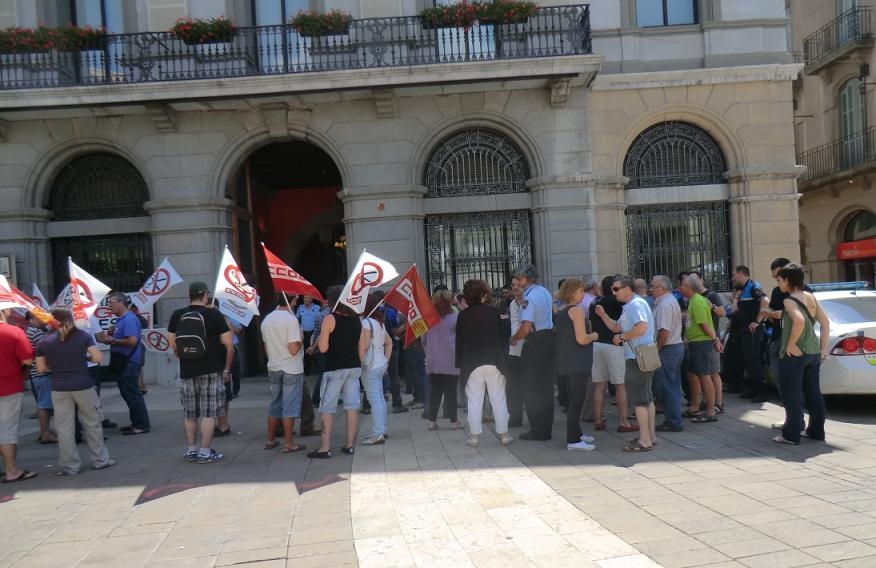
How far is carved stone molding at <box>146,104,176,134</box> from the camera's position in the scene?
13484mm

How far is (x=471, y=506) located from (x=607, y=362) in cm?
319

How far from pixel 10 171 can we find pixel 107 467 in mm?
9423

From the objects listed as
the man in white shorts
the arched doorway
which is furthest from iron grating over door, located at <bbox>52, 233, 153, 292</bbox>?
the man in white shorts

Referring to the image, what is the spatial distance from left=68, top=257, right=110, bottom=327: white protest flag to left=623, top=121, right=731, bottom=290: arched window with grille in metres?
10.4

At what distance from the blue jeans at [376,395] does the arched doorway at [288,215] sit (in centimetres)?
688

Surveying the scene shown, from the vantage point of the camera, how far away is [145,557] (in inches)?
190

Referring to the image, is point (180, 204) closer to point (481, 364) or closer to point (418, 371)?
point (418, 371)

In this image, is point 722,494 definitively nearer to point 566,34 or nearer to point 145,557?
point 145,557

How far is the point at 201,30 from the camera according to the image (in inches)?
530

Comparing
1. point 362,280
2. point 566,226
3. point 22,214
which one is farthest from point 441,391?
point 22,214

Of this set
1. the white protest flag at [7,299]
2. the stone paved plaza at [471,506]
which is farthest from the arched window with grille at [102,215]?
the white protest flag at [7,299]

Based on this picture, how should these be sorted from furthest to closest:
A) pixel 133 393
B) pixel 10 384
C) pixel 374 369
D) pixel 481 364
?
1. pixel 133 393
2. pixel 374 369
3. pixel 481 364
4. pixel 10 384

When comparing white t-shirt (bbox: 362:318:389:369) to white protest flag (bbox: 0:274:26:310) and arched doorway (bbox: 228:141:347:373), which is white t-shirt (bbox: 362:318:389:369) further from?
arched doorway (bbox: 228:141:347:373)

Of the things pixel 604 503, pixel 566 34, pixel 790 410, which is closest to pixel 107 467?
pixel 604 503
